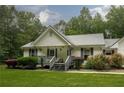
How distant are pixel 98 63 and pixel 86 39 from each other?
10.3 feet

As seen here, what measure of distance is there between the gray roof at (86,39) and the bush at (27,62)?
10.7 ft

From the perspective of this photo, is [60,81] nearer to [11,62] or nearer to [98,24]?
[98,24]

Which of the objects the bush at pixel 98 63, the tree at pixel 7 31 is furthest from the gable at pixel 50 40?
the tree at pixel 7 31

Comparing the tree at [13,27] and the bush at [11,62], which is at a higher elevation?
the tree at [13,27]

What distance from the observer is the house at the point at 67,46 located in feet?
73.2

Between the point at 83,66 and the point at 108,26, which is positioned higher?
the point at 108,26

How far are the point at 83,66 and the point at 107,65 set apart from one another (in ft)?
5.24

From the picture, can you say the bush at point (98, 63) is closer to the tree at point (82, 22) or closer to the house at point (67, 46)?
the tree at point (82, 22)

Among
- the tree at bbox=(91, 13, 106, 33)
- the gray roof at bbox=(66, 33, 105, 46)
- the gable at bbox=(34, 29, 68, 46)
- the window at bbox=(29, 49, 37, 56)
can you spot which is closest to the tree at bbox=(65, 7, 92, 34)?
the tree at bbox=(91, 13, 106, 33)

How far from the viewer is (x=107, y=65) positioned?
20094 millimetres
